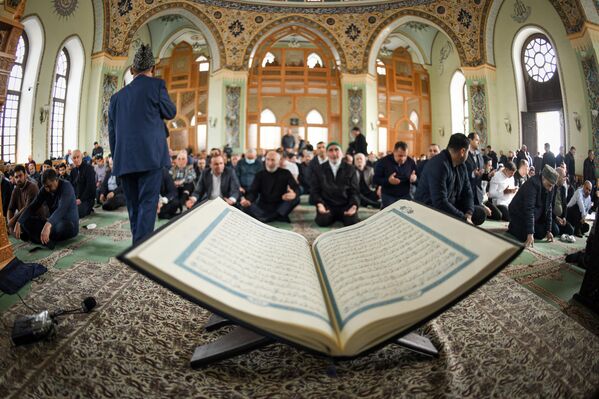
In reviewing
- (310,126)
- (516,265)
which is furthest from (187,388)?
(310,126)

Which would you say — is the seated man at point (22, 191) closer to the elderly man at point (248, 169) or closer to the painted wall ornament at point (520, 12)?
the elderly man at point (248, 169)

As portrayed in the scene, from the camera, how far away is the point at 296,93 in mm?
16406

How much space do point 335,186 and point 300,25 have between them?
1104 centimetres

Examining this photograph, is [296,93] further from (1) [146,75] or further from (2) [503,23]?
(1) [146,75]

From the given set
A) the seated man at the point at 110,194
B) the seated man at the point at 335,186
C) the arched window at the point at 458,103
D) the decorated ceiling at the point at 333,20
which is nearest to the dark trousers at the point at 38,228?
the seated man at the point at 110,194

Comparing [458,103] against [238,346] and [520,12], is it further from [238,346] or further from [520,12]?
[238,346]

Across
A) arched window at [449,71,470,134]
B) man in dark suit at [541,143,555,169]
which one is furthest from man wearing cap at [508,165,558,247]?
arched window at [449,71,470,134]

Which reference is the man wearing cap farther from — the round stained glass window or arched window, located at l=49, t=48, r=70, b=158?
arched window, located at l=49, t=48, r=70, b=158

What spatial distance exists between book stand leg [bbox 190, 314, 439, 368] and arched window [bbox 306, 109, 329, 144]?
16.0 metres

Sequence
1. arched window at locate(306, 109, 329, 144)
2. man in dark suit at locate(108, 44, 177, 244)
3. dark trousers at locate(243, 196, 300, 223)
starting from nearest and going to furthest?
man in dark suit at locate(108, 44, 177, 244)
dark trousers at locate(243, 196, 300, 223)
arched window at locate(306, 109, 329, 144)

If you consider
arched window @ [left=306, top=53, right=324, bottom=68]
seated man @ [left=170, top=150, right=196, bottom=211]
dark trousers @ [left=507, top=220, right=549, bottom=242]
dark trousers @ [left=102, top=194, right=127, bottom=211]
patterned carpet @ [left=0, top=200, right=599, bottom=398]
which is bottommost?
patterned carpet @ [left=0, top=200, right=599, bottom=398]

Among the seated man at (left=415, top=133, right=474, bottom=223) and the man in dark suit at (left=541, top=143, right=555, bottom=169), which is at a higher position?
the man in dark suit at (left=541, top=143, right=555, bottom=169)

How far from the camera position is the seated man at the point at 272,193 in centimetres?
539

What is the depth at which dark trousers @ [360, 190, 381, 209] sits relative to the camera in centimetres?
702
